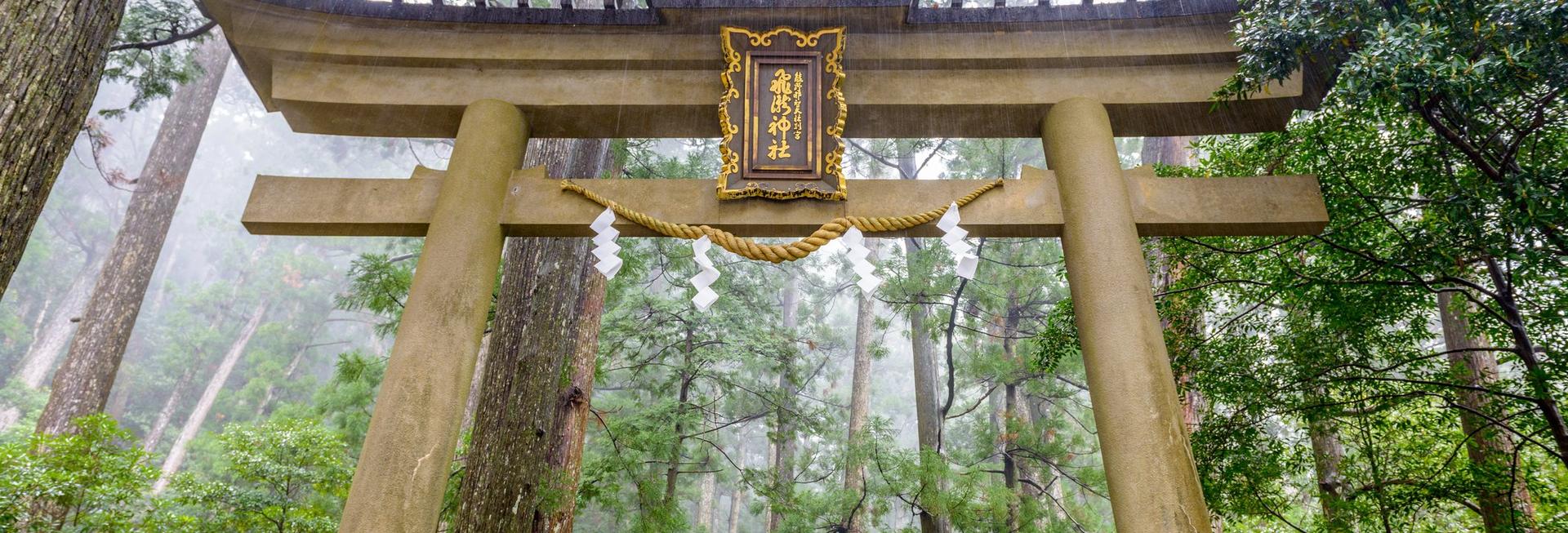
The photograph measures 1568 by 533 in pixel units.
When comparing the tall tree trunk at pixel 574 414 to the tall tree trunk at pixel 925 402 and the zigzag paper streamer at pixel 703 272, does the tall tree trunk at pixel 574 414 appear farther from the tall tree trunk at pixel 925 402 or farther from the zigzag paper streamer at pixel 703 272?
the tall tree trunk at pixel 925 402

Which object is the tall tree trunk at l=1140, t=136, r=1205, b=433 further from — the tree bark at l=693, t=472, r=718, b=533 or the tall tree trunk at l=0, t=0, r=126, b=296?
the tree bark at l=693, t=472, r=718, b=533

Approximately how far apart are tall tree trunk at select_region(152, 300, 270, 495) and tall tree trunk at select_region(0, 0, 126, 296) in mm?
16158

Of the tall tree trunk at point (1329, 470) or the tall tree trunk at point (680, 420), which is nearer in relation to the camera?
the tall tree trunk at point (1329, 470)

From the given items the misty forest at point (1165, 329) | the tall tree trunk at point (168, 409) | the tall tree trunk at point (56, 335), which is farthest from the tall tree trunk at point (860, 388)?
the tall tree trunk at point (56, 335)

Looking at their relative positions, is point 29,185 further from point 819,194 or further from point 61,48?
point 819,194

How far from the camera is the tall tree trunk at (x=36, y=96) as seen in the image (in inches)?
73.4

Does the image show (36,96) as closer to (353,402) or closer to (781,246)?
(781,246)

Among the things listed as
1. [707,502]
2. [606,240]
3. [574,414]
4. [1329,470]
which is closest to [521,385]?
[574,414]

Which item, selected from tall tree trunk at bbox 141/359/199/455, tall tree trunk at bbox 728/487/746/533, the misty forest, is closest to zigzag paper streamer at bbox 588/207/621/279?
the misty forest

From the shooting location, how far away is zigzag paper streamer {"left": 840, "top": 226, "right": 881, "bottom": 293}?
8.25ft

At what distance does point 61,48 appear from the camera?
Answer: 200 centimetres

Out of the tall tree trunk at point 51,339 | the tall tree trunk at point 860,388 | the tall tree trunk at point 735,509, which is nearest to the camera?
the tall tree trunk at point 860,388

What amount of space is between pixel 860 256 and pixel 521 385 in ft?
7.02

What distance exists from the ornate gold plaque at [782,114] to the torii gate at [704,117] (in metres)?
0.08
